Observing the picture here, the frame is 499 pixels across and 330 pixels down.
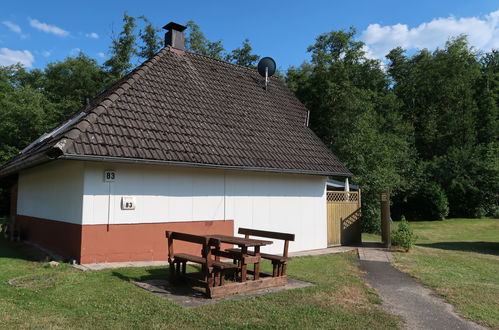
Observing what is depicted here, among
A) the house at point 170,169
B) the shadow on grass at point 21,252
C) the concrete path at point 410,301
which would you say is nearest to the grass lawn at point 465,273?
the concrete path at point 410,301

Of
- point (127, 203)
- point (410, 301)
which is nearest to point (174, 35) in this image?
point (127, 203)

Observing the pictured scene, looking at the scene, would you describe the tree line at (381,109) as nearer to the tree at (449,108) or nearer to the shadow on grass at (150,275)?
the tree at (449,108)

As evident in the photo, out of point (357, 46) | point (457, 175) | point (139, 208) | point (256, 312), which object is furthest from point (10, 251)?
point (357, 46)

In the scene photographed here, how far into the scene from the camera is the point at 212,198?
10.3 meters

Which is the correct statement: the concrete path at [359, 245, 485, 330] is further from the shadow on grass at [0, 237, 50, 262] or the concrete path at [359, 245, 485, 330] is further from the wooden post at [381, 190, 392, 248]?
the shadow on grass at [0, 237, 50, 262]

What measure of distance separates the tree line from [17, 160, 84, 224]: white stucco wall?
13829 millimetres

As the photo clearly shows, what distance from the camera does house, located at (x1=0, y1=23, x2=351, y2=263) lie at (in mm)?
8492

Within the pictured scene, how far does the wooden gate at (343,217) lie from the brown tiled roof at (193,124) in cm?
146

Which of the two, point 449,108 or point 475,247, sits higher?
point 449,108

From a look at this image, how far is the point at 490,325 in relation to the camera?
213 inches

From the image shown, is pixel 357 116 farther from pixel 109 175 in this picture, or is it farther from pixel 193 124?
pixel 109 175

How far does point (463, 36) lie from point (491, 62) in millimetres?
4526

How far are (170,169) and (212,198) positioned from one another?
1463mm

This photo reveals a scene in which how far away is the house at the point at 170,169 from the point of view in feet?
27.9
